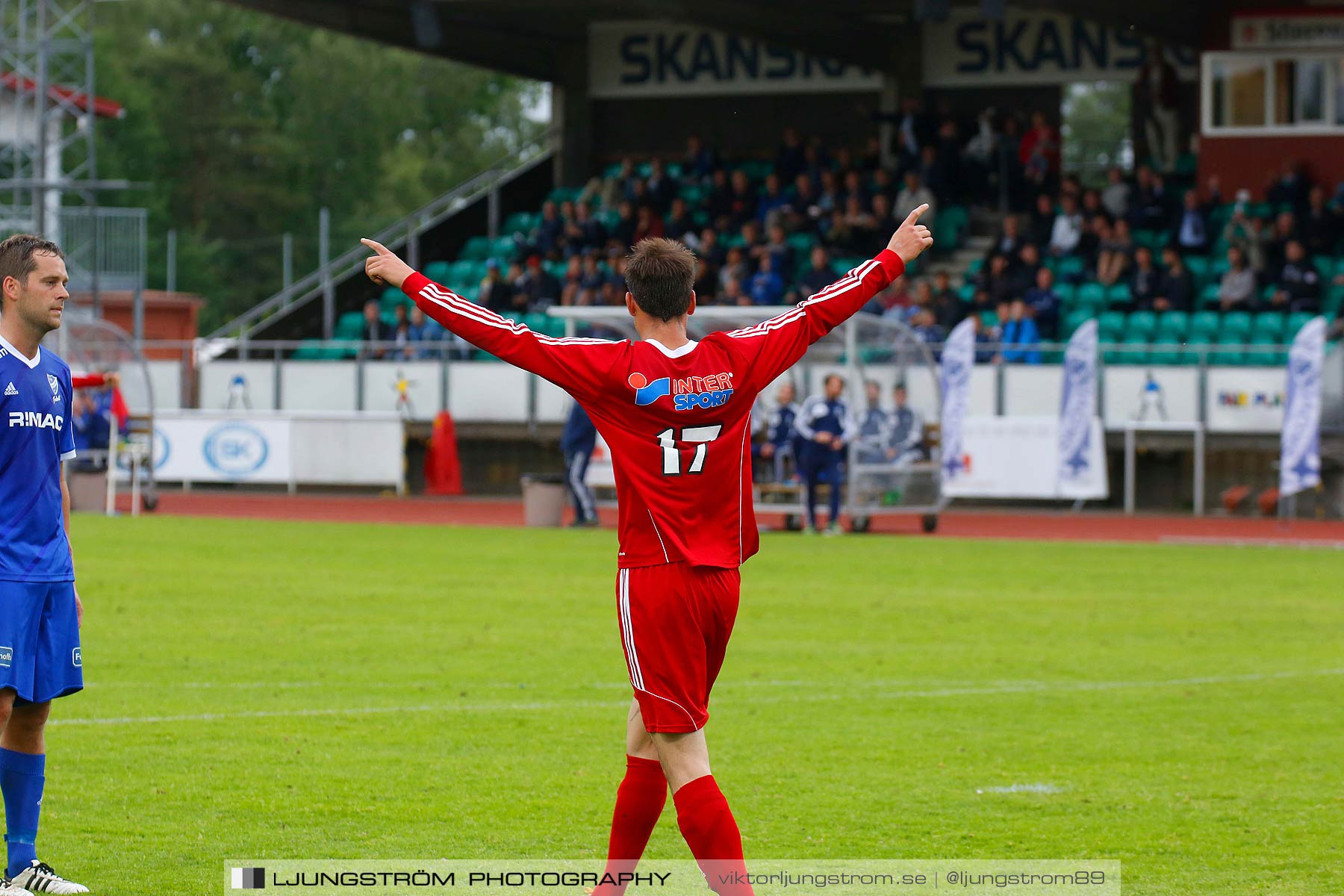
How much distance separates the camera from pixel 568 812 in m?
7.48

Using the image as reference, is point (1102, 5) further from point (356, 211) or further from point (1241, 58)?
point (356, 211)

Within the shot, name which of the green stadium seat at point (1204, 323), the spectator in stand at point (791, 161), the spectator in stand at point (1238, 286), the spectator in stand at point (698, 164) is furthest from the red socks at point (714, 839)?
the spectator in stand at point (698, 164)

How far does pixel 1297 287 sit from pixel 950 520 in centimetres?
678

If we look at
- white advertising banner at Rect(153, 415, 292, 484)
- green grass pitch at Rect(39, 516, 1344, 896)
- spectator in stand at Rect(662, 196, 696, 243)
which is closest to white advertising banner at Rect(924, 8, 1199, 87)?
spectator in stand at Rect(662, 196, 696, 243)

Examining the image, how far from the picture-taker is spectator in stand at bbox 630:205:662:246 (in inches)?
1411

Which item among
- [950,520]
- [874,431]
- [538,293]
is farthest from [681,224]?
[874,431]

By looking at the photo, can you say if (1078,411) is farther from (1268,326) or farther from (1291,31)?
(1291,31)

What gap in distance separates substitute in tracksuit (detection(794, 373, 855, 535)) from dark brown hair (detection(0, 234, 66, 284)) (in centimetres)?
1707

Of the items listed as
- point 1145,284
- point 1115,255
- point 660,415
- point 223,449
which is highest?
point 1115,255

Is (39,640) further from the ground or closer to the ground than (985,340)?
closer to the ground

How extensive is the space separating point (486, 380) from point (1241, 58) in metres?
14.8

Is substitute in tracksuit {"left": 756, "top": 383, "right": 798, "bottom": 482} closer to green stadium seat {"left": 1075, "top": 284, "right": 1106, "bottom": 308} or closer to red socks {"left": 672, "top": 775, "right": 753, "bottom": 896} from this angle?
green stadium seat {"left": 1075, "top": 284, "right": 1106, "bottom": 308}

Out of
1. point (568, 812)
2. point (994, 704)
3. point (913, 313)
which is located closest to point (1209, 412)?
point (913, 313)

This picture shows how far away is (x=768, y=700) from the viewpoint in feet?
34.4
